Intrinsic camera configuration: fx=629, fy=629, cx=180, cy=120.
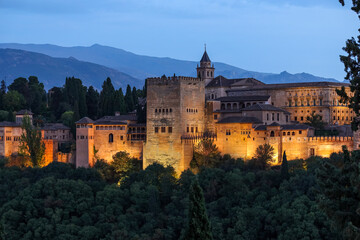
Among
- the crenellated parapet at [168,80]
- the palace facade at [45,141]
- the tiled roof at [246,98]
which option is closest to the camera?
the crenellated parapet at [168,80]

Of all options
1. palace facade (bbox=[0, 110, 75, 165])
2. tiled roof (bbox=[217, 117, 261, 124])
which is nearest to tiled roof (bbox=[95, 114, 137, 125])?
palace facade (bbox=[0, 110, 75, 165])

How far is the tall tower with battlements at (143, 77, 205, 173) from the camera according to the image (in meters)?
43.5

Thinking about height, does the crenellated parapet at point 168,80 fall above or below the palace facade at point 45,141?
above

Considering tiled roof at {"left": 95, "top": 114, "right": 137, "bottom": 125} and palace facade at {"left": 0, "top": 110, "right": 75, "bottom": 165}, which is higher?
tiled roof at {"left": 95, "top": 114, "right": 137, "bottom": 125}

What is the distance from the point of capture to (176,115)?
43.6 meters

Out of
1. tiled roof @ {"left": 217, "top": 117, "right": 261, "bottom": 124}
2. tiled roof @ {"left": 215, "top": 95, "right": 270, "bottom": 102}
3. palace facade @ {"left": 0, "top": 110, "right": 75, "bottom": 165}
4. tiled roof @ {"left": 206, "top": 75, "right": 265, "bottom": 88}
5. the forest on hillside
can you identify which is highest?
tiled roof @ {"left": 206, "top": 75, "right": 265, "bottom": 88}

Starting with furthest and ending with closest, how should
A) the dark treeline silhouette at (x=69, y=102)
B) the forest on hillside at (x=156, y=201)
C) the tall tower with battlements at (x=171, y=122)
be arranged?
the dark treeline silhouette at (x=69, y=102) < the tall tower with battlements at (x=171, y=122) < the forest on hillside at (x=156, y=201)

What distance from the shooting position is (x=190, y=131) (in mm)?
44250

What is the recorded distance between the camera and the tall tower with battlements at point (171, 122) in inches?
1713

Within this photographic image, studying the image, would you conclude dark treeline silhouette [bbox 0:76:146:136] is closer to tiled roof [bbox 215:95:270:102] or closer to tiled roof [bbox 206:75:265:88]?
tiled roof [bbox 206:75:265:88]

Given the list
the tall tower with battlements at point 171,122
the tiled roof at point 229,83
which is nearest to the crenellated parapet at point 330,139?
the tall tower with battlements at point 171,122

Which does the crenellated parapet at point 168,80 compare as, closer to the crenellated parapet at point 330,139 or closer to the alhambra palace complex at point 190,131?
the alhambra palace complex at point 190,131

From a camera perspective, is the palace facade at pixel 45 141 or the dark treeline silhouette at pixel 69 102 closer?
the palace facade at pixel 45 141

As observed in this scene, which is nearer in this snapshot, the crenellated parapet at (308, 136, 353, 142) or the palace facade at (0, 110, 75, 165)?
the crenellated parapet at (308, 136, 353, 142)
